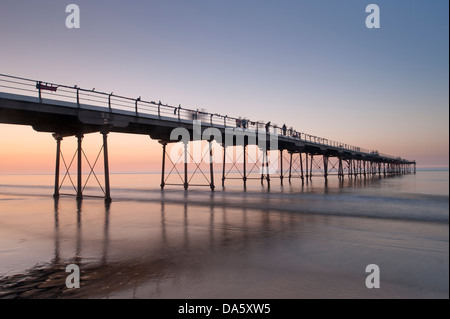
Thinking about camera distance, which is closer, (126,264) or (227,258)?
(126,264)

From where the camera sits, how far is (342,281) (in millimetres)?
5480

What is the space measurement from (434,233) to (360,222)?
2992 millimetres

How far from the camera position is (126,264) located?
6633 millimetres

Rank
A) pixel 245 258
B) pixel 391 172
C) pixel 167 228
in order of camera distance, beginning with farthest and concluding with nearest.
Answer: pixel 391 172
pixel 167 228
pixel 245 258

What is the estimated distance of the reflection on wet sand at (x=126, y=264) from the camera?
510 centimetres

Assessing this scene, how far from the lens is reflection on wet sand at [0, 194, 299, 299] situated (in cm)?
510

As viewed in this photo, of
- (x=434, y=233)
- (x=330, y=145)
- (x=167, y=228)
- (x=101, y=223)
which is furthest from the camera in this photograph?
(x=330, y=145)

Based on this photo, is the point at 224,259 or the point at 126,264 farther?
the point at 224,259

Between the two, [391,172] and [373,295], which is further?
[391,172]

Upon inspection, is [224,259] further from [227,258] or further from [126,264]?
[126,264]

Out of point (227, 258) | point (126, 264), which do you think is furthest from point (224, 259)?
point (126, 264)

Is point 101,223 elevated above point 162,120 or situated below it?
Result: below
